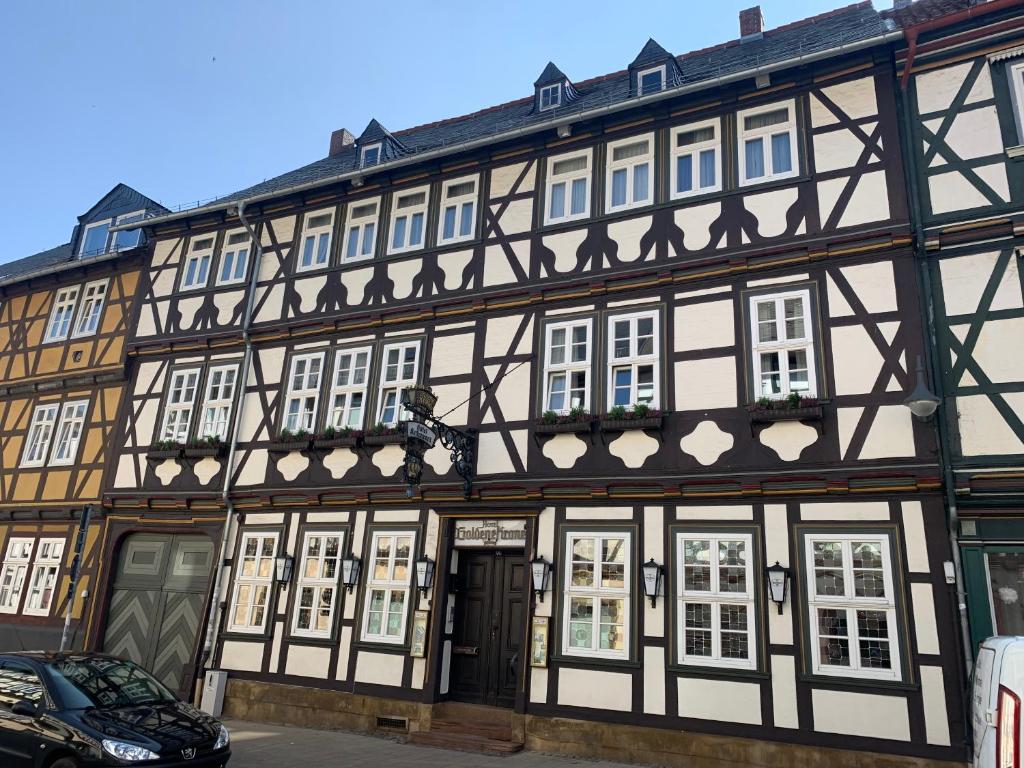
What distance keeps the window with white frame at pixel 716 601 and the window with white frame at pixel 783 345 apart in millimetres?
2267

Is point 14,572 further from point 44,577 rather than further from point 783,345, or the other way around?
point 783,345

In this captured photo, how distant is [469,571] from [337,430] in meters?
3.78

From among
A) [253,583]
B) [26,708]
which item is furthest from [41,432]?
[26,708]

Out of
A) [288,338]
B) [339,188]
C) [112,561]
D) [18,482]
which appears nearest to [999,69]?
[339,188]

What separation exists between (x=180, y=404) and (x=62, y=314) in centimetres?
658

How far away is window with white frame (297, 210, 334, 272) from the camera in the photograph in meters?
16.3

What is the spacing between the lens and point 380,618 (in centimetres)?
1315

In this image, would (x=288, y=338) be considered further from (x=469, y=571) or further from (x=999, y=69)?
(x=999, y=69)

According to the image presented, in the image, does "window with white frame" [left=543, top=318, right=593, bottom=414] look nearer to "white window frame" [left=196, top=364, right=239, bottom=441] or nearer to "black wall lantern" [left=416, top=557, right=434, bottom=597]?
"black wall lantern" [left=416, top=557, right=434, bottom=597]

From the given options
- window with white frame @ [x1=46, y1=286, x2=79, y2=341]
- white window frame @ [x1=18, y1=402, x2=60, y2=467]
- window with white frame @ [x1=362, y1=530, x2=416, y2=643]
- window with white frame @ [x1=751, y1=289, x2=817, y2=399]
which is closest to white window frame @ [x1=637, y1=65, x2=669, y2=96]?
window with white frame @ [x1=751, y1=289, x2=817, y2=399]

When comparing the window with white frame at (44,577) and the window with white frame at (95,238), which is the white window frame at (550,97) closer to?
the window with white frame at (95,238)

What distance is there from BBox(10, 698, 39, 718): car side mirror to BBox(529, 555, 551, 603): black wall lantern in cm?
659

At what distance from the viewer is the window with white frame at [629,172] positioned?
13.1 meters

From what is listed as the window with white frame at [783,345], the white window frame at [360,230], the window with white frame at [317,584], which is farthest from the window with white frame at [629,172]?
the window with white frame at [317,584]
